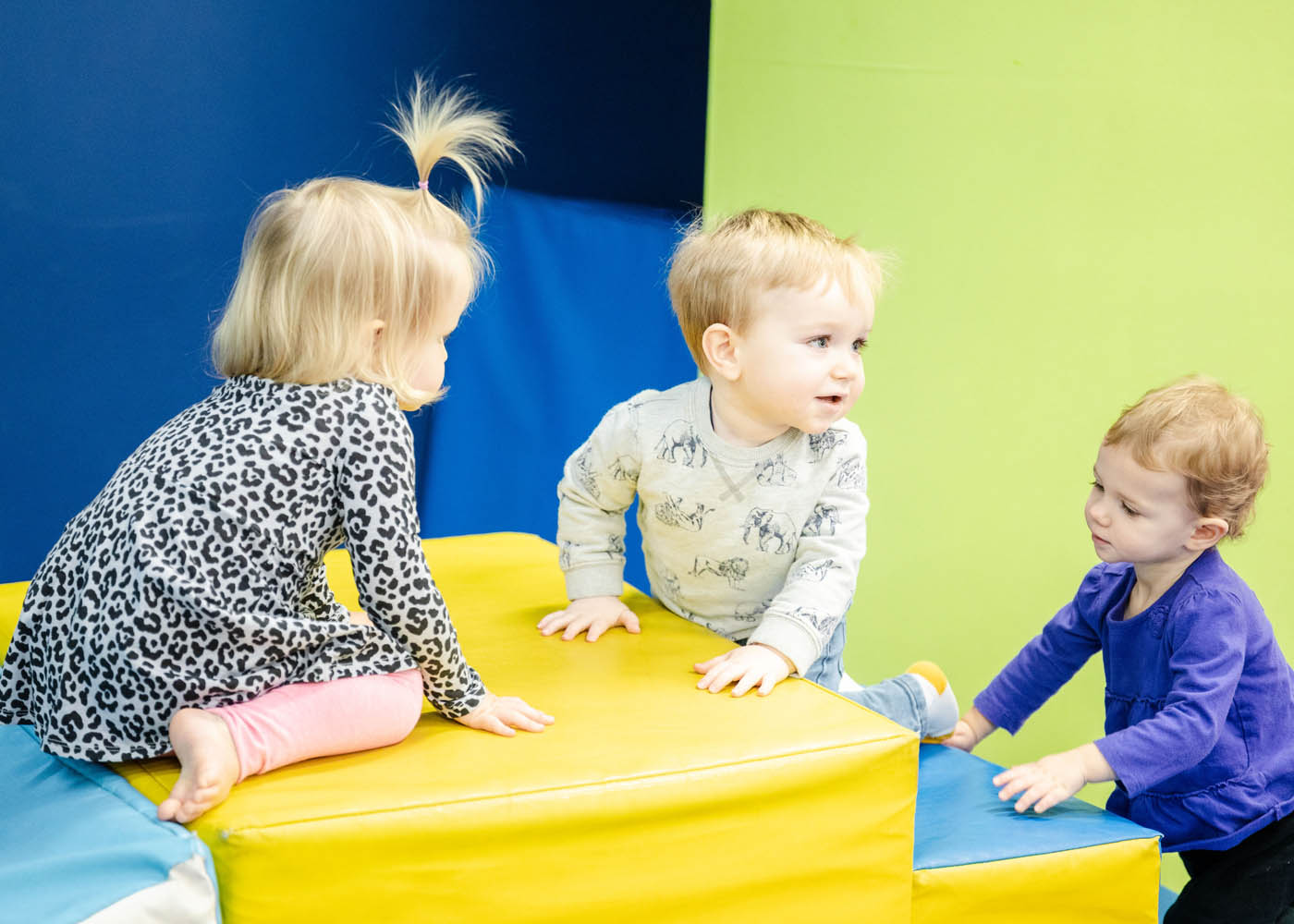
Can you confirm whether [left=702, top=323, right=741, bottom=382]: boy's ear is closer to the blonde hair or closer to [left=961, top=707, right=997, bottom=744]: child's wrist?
the blonde hair

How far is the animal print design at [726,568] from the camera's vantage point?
1604mm

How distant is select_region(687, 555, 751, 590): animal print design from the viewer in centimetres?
160

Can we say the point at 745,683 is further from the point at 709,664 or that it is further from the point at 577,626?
the point at 577,626

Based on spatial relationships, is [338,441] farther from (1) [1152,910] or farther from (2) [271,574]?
(1) [1152,910]

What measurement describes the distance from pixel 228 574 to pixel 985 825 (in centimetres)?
87

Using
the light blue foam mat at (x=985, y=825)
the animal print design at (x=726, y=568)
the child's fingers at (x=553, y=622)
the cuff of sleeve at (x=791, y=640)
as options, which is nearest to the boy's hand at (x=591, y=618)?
the child's fingers at (x=553, y=622)

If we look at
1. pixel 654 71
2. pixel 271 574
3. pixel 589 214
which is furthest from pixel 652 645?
pixel 654 71

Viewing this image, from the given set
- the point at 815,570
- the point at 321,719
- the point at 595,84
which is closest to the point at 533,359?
the point at 595,84

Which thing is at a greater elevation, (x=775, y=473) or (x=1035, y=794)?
(x=775, y=473)

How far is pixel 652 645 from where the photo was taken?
1.55m

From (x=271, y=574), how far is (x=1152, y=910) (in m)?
1.04

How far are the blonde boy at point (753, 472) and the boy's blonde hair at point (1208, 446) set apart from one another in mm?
345

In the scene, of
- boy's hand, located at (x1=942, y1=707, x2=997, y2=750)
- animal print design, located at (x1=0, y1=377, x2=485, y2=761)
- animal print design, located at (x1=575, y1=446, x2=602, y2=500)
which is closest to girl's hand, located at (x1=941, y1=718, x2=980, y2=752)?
boy's hand, located at (x1=942, y1=707, x2=997, y2=750)

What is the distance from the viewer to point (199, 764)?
103 cm
